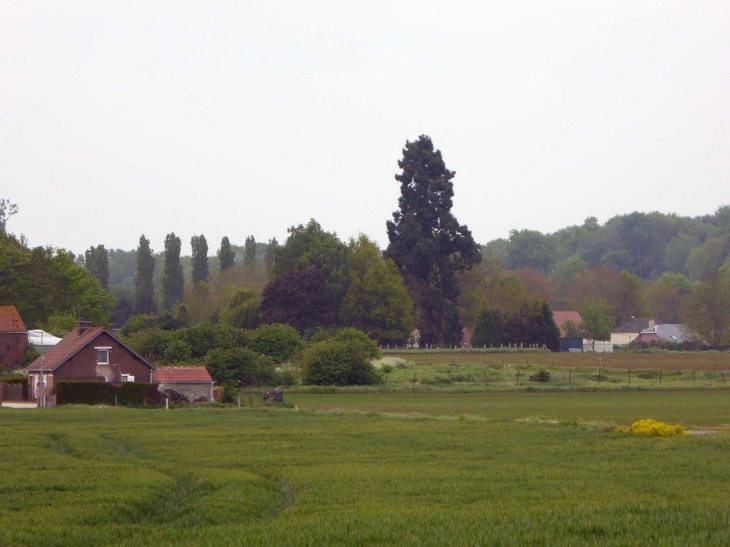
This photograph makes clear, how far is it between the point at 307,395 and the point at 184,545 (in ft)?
171

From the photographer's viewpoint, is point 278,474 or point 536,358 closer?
point 278,474

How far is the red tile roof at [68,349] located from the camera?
2292 inches

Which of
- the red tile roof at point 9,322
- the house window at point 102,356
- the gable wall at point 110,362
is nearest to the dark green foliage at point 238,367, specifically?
the gable wall at point 110,362

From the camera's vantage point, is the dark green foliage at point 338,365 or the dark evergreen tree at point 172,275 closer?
the dark green foliage at point 338,365

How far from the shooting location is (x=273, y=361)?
76812mm

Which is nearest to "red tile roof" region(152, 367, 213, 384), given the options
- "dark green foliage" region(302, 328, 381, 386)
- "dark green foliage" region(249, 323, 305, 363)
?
"dark green foliage" region(302, 328, 381, 386)

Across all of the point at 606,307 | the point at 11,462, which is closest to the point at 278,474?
the point at 11,462

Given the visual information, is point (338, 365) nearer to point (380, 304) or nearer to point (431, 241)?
point (380, 304)

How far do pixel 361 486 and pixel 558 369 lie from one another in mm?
66572

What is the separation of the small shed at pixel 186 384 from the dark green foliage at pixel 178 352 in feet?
49.7

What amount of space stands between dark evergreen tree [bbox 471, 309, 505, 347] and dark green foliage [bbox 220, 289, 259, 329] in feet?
87.3

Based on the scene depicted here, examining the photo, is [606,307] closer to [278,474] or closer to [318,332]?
[318,332]

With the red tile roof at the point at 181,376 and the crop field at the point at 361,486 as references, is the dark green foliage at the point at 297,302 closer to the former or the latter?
the red tile roof at the point at 181,376

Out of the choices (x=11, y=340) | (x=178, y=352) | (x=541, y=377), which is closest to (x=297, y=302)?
(x=178, y=352)
